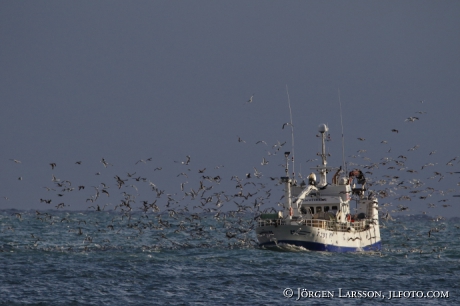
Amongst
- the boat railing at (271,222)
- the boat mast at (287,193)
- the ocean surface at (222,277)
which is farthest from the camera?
the boat mast at (287,193)

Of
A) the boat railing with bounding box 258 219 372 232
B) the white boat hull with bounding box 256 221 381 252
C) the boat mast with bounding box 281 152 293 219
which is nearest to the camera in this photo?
the white boat hull with bounding box 256 221 381 252

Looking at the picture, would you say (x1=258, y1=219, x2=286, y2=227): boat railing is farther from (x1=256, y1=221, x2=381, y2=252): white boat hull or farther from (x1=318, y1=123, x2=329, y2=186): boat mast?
(x1=318, y1=123, x2=329, y2=186): boat mast

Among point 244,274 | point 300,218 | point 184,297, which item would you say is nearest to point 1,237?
point 300,218

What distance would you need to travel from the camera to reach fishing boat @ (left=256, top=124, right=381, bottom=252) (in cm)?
5738

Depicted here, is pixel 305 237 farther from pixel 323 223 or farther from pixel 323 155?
pixel 323 155

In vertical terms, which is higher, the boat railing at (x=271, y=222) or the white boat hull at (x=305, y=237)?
the boat railing at (x=271, y=222)

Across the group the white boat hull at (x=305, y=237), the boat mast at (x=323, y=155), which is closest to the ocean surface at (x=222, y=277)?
the white boat hull at (x=305, y=237)

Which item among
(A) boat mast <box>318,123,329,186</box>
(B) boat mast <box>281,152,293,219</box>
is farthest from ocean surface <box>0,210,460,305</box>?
(A) boat mast <box>318,123,329,186</box>

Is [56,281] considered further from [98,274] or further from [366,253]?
[366,253]

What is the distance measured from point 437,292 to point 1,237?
50138mm

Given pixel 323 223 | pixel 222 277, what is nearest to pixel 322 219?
pixel 323 223

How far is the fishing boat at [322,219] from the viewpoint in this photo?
188 ft

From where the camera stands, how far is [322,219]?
6081 centimetres

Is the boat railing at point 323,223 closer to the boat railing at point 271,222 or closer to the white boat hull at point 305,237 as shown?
the boat railing at point 271,222
